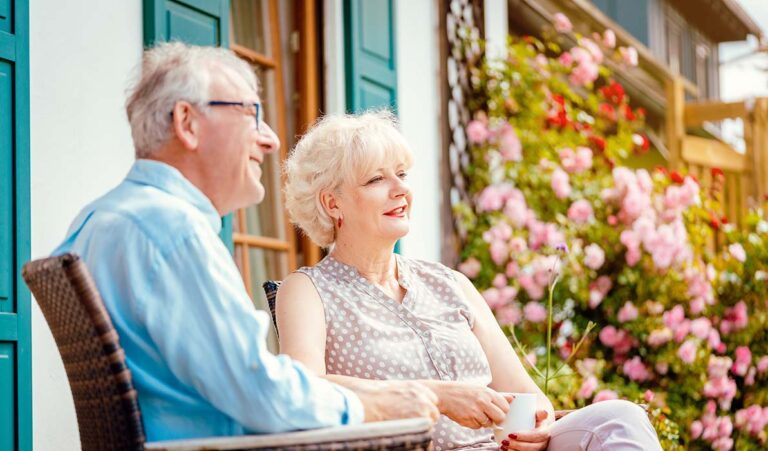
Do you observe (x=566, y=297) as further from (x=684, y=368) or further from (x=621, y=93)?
(x=621, y=93)

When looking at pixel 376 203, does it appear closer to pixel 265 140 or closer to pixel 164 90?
pixel 265 140

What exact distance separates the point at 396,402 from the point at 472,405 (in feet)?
1.58

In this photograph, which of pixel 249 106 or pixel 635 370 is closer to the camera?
pixel 249 106

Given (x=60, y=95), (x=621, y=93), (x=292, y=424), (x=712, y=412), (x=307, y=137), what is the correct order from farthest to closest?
1. (x=621, y=93)
2. (x=712, y=412)
3. (x=60, y=95)
4. (x=307, y=137)
5. (x=292, y=424)

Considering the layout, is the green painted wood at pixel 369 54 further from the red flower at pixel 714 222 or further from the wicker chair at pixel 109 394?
the wicker chair at pixel 109 394

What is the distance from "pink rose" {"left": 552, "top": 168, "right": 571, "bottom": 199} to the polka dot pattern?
288 cm

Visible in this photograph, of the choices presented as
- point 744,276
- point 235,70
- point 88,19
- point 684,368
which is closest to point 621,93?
point 744,276

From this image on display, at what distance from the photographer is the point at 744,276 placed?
237 inches

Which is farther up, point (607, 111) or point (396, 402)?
point (607, 111)

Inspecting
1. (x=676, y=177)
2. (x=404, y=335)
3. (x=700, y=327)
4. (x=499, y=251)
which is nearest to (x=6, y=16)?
(x=404, y=335)

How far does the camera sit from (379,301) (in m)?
3.02

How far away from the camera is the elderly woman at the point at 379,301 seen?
283cm

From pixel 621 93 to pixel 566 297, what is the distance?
1501 millimetres

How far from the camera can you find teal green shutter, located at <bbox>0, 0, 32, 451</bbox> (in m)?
3.26
